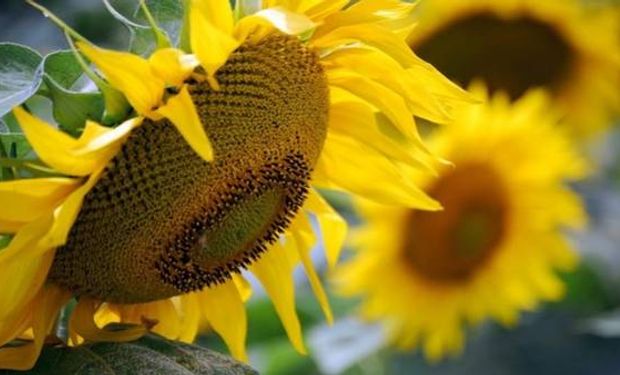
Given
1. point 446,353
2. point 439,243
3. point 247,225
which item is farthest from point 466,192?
point 247,225

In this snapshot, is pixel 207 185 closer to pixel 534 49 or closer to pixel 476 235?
pixel 476 235

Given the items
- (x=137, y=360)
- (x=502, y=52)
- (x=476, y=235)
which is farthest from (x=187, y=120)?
(x=502, y=52)

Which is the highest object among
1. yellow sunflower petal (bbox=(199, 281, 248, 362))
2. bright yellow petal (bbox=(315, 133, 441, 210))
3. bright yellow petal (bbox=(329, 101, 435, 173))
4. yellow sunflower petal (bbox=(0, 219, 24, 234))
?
yellow sunflower petal (bbox=(0, 219, 24, 234))

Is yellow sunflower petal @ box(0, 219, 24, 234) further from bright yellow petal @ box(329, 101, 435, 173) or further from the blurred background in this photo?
the blurred background

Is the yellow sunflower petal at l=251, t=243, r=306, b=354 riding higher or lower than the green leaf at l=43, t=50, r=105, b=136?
lower

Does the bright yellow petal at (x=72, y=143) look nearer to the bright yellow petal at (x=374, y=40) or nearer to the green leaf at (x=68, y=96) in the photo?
the green leaf at (x=68, y=96)

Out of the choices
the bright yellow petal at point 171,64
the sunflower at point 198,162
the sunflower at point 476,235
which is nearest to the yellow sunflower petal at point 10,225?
the sunflower at point 198,162

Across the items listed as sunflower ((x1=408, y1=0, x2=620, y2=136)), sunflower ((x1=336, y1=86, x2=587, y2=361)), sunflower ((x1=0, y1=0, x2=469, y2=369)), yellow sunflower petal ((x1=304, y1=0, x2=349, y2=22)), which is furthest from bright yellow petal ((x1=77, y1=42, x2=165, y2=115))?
sunflower ((x1=408, y1=0, x2=620, y2=136))

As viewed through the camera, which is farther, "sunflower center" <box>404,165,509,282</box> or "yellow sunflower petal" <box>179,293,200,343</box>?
"sunflower center" <box>404,165,509,282</box>
